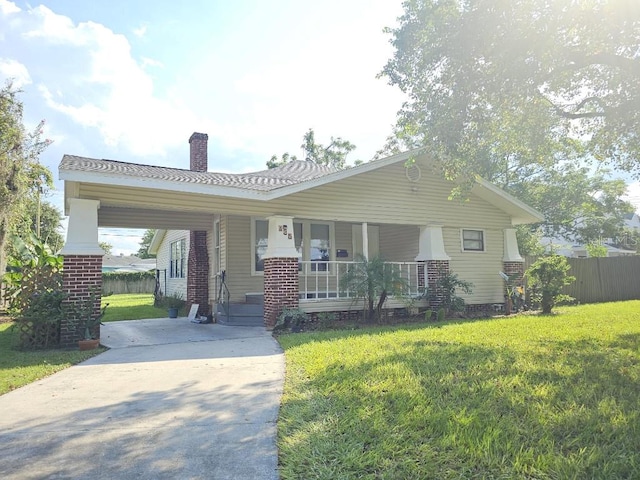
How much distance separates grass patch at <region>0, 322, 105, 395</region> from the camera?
571cm

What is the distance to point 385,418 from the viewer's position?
3.86 m

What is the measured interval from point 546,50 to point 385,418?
6945 mm

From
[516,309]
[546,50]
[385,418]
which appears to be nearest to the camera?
[385,418]

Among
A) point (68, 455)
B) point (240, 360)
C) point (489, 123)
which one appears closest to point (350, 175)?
point (489, 123)

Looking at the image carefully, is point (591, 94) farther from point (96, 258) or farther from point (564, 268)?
point (96, 258)

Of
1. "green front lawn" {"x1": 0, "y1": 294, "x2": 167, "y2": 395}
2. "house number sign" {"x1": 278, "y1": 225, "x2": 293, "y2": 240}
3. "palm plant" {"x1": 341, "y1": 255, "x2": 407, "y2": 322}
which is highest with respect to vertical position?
"house number sign" {"x1": 278, "y1": 225, "x2": 293, "y2": 240}

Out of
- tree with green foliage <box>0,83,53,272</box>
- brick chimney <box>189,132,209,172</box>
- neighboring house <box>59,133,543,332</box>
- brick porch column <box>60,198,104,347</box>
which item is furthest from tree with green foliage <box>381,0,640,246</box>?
tree with green foliage <box>0,83,53,272</box>

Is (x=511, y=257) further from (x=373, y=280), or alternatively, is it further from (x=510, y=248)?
(x=373, y=280)

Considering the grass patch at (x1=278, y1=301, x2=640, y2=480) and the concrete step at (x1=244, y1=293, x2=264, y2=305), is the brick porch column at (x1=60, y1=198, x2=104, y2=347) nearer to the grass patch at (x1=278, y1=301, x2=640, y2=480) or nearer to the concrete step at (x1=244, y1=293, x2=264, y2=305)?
the grass patch at (x1=278, y1=301, x2=640, y2=480)

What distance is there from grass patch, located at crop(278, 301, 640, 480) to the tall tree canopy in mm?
4635

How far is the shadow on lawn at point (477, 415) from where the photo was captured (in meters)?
3.01

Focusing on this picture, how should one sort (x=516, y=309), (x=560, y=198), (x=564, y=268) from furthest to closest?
(x=560, y=198) < (x=516, y=309) < (x=564, y=268)

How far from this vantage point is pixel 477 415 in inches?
152

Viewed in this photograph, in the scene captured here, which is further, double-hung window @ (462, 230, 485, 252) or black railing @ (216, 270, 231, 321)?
double-hung window @ (462, 230, 485, 252)
